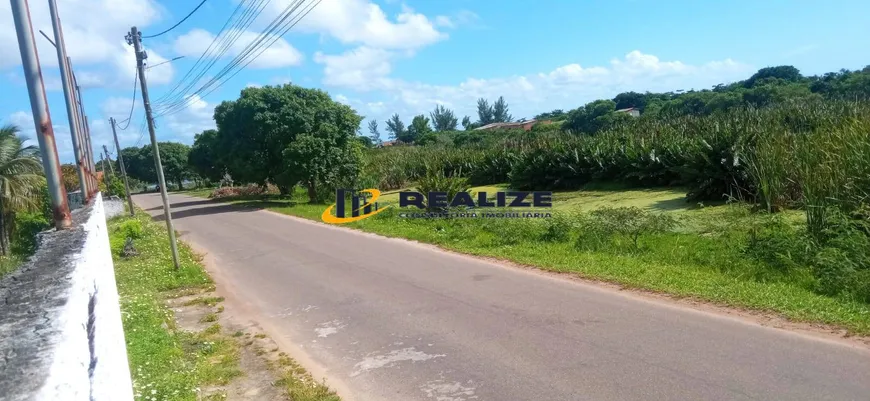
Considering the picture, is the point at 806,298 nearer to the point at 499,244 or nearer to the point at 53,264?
the point at 499,244

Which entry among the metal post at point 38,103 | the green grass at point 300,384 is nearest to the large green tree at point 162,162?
the metal post at point 38,103

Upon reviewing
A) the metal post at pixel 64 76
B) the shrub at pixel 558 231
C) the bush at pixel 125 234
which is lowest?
the shrub at pixel 558 231

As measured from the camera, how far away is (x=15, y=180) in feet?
65.9

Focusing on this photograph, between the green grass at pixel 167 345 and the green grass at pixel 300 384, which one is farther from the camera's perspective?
the green grass at pixel 167 345

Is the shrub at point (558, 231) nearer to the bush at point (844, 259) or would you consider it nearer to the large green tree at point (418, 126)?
the bush at point (844, 259)

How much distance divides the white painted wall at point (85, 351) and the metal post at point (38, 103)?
1.60m

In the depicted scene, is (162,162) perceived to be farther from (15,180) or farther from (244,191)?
(15,180)

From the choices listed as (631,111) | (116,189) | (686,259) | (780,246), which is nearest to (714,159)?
(686,259)

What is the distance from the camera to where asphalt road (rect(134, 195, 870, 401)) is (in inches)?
177

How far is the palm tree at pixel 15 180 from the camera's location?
65.4 ft

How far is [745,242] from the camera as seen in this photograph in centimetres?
852

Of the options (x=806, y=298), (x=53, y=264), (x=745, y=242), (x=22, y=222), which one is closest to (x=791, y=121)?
(x=745, y=242)

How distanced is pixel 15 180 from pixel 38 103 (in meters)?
18.5

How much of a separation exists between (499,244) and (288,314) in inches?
196
